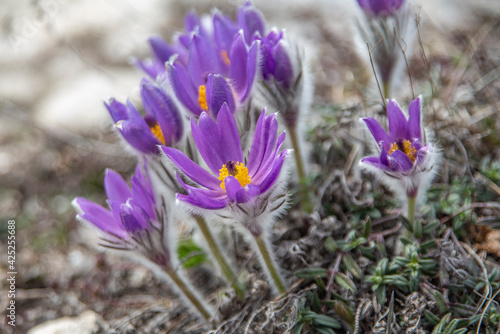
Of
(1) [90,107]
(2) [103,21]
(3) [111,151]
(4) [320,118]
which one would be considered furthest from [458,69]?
(2) [103,21]

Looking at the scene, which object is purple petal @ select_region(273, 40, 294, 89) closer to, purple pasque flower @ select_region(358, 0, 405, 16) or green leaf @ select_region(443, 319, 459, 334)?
purple pasque flower @ select_region(358, 0, 405, 16)

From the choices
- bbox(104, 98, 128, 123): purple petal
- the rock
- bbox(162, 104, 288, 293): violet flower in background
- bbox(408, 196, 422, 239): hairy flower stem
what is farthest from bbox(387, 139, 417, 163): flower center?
the rock

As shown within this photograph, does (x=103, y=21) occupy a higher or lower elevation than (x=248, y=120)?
higher

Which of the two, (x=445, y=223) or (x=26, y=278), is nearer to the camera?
(x=445, y=223)

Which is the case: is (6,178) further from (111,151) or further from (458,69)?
(458,69)

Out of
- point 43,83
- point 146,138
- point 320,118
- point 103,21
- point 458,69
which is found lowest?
point 458,69

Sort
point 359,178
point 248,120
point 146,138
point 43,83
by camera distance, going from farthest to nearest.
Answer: point 43,83, point 359,178, point 248,120, point 146,138
